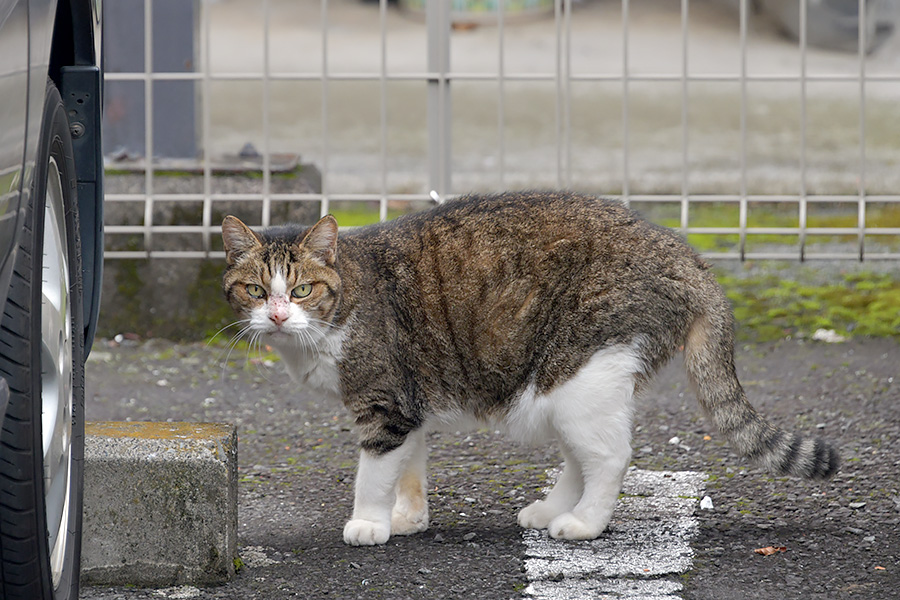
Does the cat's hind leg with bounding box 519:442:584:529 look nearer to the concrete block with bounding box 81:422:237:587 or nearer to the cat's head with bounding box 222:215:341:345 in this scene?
the cat's head with bounding box 222:215:341:345

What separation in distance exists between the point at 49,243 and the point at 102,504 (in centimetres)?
91

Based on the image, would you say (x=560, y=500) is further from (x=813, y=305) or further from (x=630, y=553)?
(x=813, y=305)

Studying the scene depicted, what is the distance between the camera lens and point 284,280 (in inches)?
141

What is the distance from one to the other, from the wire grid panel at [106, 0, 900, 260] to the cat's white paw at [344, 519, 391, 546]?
8.33ft

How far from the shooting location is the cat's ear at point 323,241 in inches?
143

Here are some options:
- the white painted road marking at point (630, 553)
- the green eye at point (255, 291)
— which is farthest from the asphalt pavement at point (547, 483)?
the green eye at point (255, 291)

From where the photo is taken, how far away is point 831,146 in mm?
11234

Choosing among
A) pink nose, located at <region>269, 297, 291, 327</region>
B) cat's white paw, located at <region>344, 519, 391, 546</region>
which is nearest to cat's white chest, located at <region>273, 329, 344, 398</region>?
pink nose, located at <region>269, 297, 291, 327</region>

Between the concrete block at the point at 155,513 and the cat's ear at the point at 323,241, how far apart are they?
721 mm

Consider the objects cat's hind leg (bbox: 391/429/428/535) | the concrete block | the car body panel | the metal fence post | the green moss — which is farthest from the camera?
the green moss

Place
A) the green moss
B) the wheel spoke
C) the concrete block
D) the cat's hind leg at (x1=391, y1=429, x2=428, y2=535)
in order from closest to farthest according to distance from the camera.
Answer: the wheel spoke → the concrete block → the cat's hind leg at (x1=391, y1=429, x2=428, y2=535) → the green moss

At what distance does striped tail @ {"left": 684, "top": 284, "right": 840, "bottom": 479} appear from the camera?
3434 mm

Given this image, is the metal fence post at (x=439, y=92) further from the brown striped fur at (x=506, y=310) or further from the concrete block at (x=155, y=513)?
the concrete block at (x=155, y=513)

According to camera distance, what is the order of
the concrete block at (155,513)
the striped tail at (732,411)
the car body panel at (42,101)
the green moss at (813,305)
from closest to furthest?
the car body panel at (42,101) → the concrete block at (155,513) → the striped tail at (732,411) → the green moss at (813,305)
